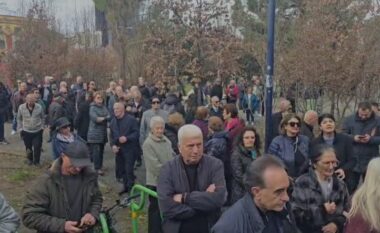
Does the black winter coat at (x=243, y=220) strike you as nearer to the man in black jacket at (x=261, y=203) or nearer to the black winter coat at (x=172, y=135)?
the man in black jacket at (x=261, y=203)

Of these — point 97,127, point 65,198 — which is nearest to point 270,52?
point 97,127

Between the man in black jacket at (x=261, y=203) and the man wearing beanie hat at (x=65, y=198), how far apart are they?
162 cm

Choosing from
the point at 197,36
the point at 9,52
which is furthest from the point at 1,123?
the point at 9,52

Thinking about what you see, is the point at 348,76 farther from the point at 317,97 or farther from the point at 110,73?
the point at 110,73

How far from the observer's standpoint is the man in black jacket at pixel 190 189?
14.8 feet

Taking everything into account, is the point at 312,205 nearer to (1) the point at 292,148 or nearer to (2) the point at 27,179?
(1) the point at 292,148

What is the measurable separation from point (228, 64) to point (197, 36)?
269 cm

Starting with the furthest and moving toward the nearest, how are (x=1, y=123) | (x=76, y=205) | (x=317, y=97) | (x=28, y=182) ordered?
1. (x=317, y=97)
2. (x=1, y=123)
3. (x=28, y=182)
4. (x=76, y=205)

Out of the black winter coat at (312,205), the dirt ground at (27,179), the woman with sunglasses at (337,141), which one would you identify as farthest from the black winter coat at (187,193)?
the dirt ground at (27,179)

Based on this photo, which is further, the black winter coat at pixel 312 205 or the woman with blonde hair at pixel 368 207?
the black winter coat at pixel 312 205

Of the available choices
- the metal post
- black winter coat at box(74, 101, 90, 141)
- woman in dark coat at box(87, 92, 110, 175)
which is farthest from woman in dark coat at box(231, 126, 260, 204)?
black winter coat at box(74, 101, 90, 141)

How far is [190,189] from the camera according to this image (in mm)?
4605

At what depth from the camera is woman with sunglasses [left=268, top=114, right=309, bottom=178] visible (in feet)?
21.5

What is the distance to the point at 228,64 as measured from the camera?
68.6 ft
